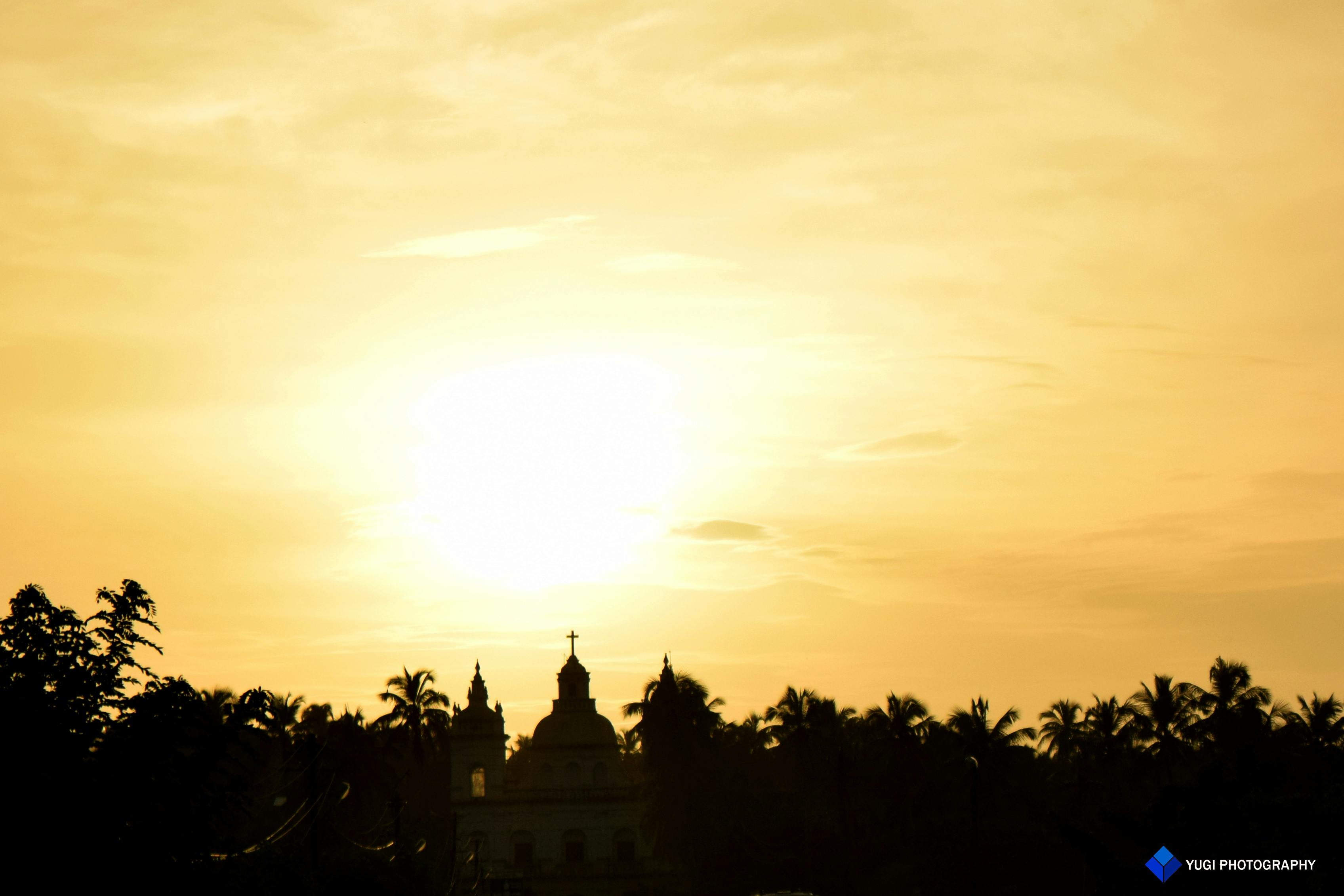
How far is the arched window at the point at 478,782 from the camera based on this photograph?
332 feet

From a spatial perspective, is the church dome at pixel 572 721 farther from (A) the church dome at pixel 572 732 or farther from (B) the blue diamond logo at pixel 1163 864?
(B) the blue diamond logo at pixel 1163 864

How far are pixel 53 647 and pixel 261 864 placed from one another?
14.3 metres

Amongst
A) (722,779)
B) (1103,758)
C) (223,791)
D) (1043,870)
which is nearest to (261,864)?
(223,791)

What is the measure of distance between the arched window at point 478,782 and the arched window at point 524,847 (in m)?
4.53

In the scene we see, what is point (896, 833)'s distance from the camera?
82812mm

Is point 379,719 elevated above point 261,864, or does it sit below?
above

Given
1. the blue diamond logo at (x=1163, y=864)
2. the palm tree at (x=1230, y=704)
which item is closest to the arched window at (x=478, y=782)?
the palm tree at (x=1230, y=704)

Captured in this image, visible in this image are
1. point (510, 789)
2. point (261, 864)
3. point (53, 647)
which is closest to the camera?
point (53, 647)

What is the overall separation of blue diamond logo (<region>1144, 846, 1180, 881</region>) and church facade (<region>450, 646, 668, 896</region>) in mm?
60291

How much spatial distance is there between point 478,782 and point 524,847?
7.88 metres

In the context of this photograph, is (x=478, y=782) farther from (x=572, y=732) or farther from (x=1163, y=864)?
(x=1163, y=864)

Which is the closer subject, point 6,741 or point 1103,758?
point 6,741

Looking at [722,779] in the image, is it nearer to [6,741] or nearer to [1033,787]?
[1033,787]

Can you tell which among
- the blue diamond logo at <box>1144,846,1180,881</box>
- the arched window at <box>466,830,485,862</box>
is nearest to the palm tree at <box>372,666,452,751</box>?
the arched window at <box>466,830,485,862</box>
